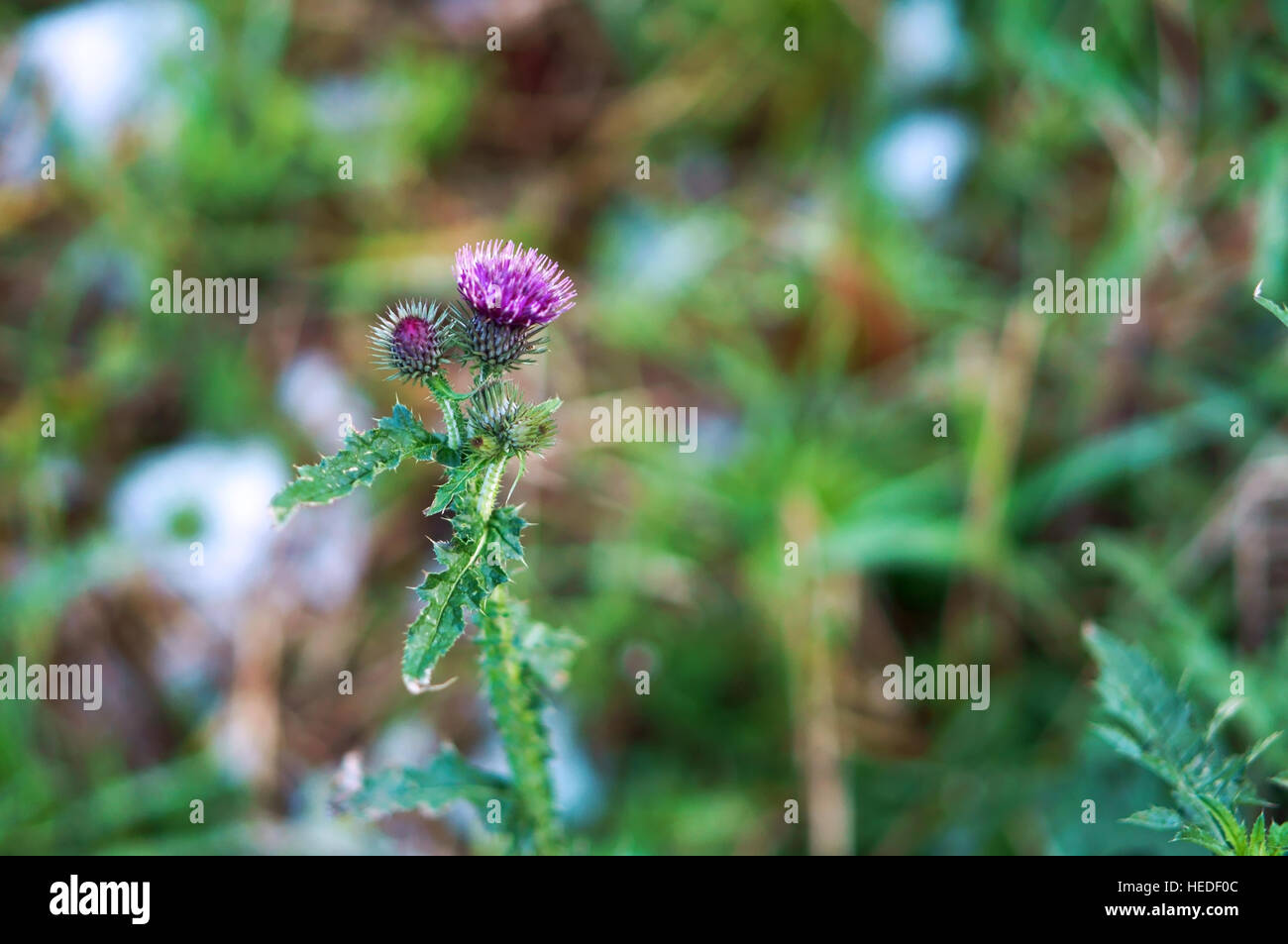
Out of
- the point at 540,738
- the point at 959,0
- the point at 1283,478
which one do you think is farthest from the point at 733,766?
the point at 959,0

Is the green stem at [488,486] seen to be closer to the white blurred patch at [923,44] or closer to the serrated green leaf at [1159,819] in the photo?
the serrated green leaf at [1159,819]

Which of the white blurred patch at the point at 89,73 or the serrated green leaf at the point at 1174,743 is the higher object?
the white blurred patch at the point at 89,73

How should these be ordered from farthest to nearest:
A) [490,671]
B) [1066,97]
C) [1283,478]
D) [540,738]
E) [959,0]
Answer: [959,0]
[1066,97]
[1283,478]
[540,738]
[490,671]

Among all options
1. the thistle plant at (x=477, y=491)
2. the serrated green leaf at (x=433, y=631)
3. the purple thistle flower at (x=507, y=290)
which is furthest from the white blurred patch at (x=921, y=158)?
the serrated green leaf at (x=433, y=631)

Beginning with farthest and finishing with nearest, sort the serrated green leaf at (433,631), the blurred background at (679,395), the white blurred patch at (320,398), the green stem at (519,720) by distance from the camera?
the white blurred patch at (320,398), the blurred background at (679,395), the green stem at (519,720), the serrated green leaf at (433,631)

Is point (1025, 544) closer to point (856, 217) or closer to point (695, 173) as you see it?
point (856, 217)

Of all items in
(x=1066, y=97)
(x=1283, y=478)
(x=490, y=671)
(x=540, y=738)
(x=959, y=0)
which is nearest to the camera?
(x=490, y=671)
